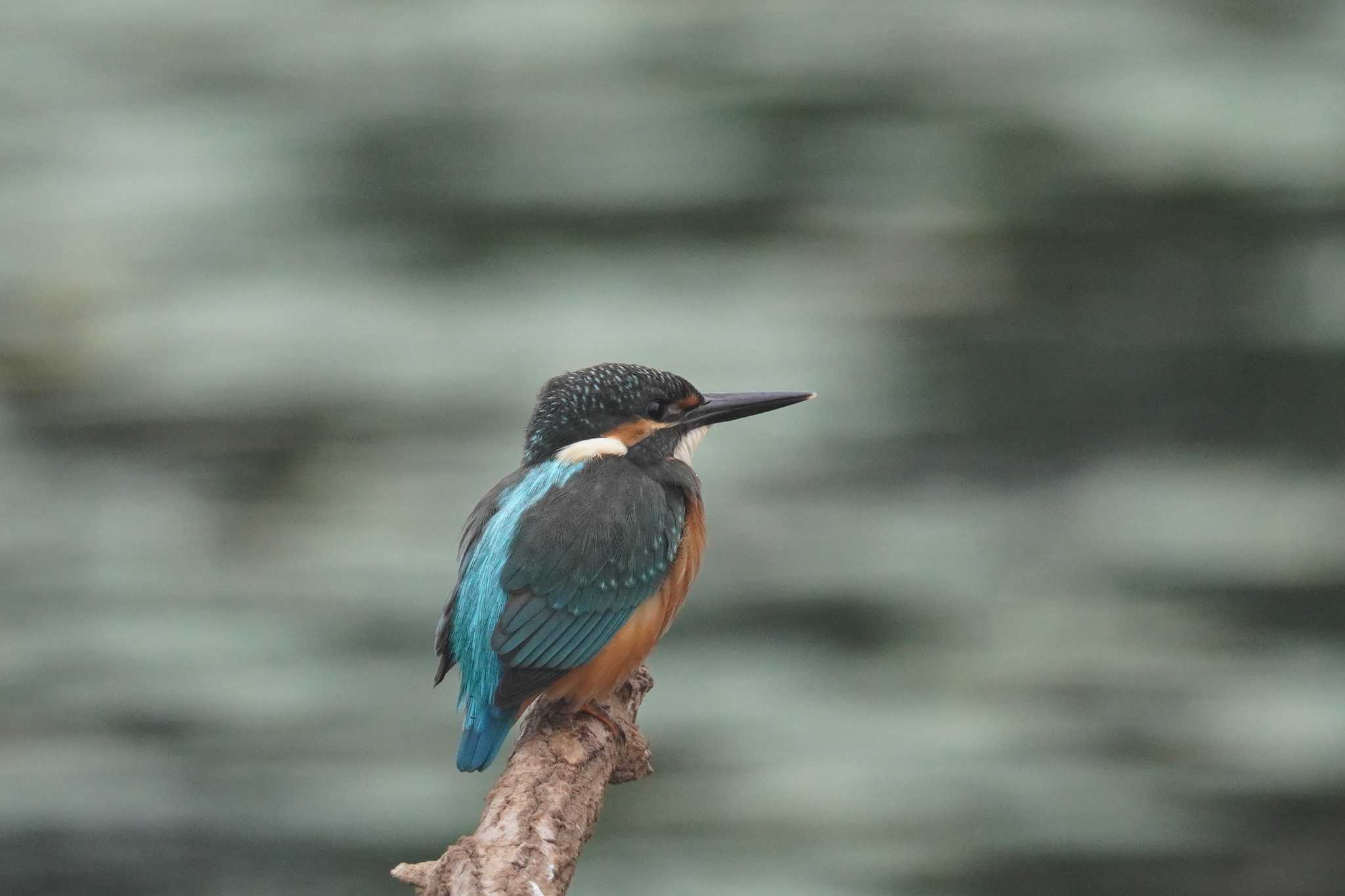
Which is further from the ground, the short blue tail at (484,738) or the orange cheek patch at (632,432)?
the orange cheek patch at (632,432)

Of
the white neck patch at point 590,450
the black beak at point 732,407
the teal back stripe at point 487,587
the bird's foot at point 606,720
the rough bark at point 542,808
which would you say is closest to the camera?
the rough bark at point 542,808

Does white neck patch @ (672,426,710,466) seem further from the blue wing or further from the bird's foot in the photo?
the bird's foot

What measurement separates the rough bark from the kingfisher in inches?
1.8

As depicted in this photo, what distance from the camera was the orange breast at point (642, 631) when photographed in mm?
2271

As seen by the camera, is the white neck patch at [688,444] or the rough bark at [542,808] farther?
the white neck patch at [688,444]

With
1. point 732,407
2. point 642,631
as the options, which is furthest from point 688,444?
point 642,631

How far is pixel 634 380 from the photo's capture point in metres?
2.45

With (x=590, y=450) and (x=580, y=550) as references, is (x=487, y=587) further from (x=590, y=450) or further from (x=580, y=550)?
(x=590, y=450)

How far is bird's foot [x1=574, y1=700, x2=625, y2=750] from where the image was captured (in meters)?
2.14

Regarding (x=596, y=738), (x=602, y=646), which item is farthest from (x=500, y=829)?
(x=602, y=646)

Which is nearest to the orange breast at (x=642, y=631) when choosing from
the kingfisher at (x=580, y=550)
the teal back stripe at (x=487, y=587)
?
the kingfisher at (x=580, y=550)

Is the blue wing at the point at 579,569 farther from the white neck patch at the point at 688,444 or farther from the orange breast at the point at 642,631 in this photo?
the white neck patch at the point at 688,444

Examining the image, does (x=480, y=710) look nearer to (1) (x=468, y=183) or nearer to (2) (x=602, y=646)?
(2) (x=602, y=646)

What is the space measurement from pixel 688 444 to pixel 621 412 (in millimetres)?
165
